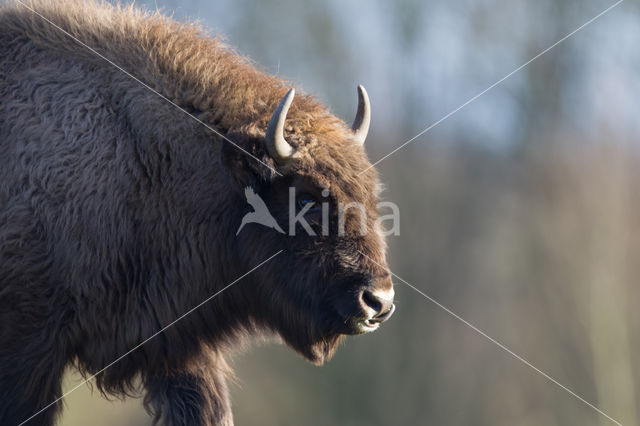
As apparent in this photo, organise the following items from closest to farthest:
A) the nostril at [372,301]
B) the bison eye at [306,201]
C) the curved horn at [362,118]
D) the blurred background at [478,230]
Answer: the nostril at [372,301]
the bison eye at [306,201]
the curved horn at [362,118]
the blurred background at [478,230]

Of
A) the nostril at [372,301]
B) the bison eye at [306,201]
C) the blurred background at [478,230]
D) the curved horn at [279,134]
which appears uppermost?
the curved horn at [279,134]

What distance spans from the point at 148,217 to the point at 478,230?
12965 mm

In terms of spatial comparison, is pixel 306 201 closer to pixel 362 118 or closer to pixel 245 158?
pixel 245 158

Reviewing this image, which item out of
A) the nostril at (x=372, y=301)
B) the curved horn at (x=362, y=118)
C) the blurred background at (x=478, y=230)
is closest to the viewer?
the nostril at (x=372, y=301)

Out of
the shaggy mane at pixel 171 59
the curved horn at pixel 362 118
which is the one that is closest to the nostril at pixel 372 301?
the shaggy mane at pixel 171 59

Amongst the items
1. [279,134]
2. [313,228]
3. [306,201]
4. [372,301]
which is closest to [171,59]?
[279,134]

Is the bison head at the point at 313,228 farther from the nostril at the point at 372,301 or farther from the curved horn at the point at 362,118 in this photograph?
the curved horn at the point at 362,118

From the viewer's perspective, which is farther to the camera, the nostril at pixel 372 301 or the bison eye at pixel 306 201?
the bison eye at pixel 306 201

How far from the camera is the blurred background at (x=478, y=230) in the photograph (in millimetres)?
15250

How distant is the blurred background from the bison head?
10.1 m

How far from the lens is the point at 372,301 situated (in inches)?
203

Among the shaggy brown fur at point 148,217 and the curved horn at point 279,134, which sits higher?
the curved horn at point 279,134

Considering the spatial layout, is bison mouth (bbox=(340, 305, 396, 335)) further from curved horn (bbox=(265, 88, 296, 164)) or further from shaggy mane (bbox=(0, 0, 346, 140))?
shaggy mane (bbox=(0, 0, 346, 140))

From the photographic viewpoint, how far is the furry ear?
5359mm
